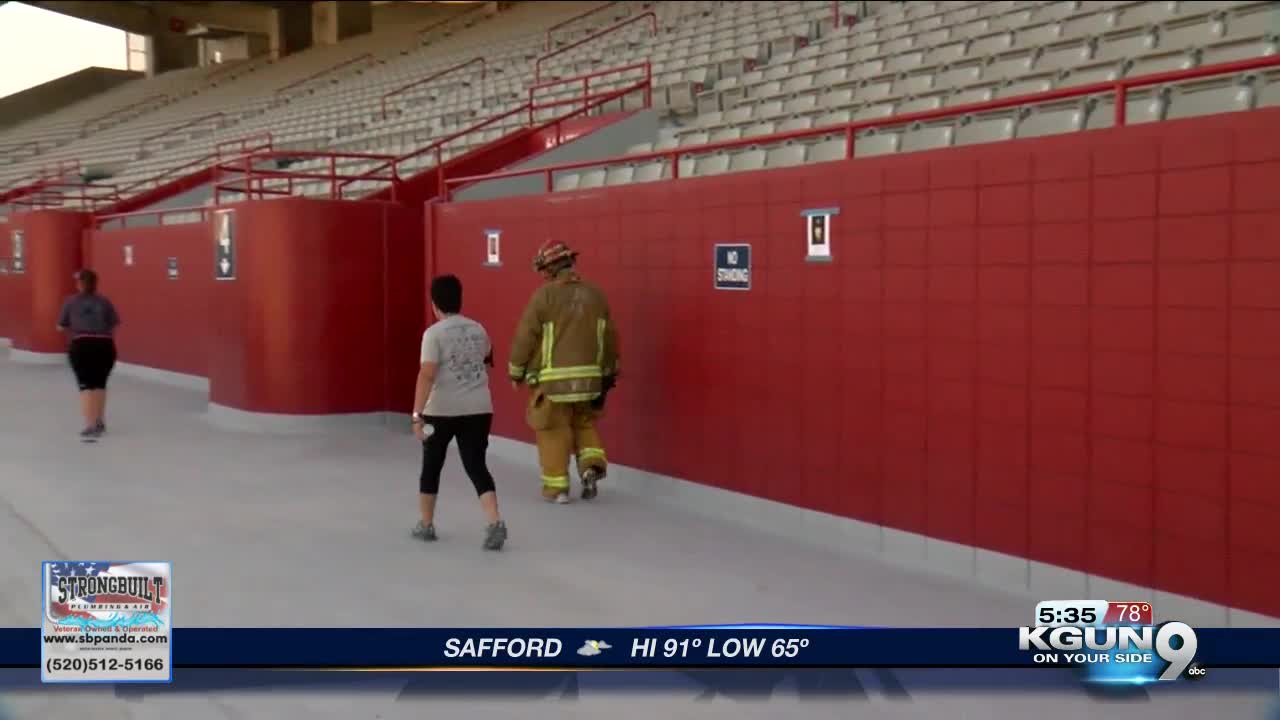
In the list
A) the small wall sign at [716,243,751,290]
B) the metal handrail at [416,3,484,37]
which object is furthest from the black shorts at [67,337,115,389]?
the metal handrail at [416,3,484,37]

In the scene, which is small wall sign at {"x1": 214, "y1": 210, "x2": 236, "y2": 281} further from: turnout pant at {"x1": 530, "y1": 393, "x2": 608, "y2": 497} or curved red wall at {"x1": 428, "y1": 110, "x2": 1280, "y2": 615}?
turnout pant at {"x1": 530, "y1": 393, "x2": 608, "y2": 497}

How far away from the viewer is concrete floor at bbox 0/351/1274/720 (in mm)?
4988

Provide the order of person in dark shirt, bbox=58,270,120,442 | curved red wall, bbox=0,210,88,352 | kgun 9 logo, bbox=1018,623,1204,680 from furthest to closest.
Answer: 1. curved red wall, bbox=0,210,88,352
2. person in dark shirt, bbox=58,270,120,442
3. kgun 9 logo, bbox=1018,623,1204,680

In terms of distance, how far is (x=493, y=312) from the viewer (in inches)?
465

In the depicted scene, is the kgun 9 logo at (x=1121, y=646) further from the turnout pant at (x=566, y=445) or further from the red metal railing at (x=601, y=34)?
the red metal railing at (x=601, y=34)

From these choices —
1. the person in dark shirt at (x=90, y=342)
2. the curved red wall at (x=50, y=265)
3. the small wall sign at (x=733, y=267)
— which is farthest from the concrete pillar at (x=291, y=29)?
the small wall sign at (x=733, y=267)

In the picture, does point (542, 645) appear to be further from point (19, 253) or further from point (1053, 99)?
point (19, 253)

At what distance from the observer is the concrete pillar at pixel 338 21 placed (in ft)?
144

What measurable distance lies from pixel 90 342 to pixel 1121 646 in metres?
10.8

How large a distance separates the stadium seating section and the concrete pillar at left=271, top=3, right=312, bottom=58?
436 centimetres

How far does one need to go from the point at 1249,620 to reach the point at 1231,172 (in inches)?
79.4

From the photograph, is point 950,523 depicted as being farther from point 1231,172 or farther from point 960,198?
point 1231,172

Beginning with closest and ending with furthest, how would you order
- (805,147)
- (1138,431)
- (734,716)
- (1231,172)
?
(734,716) < (1231,172) < (1138,431) < (805,147)

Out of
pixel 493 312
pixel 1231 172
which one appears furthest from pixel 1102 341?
pixel 493 312
